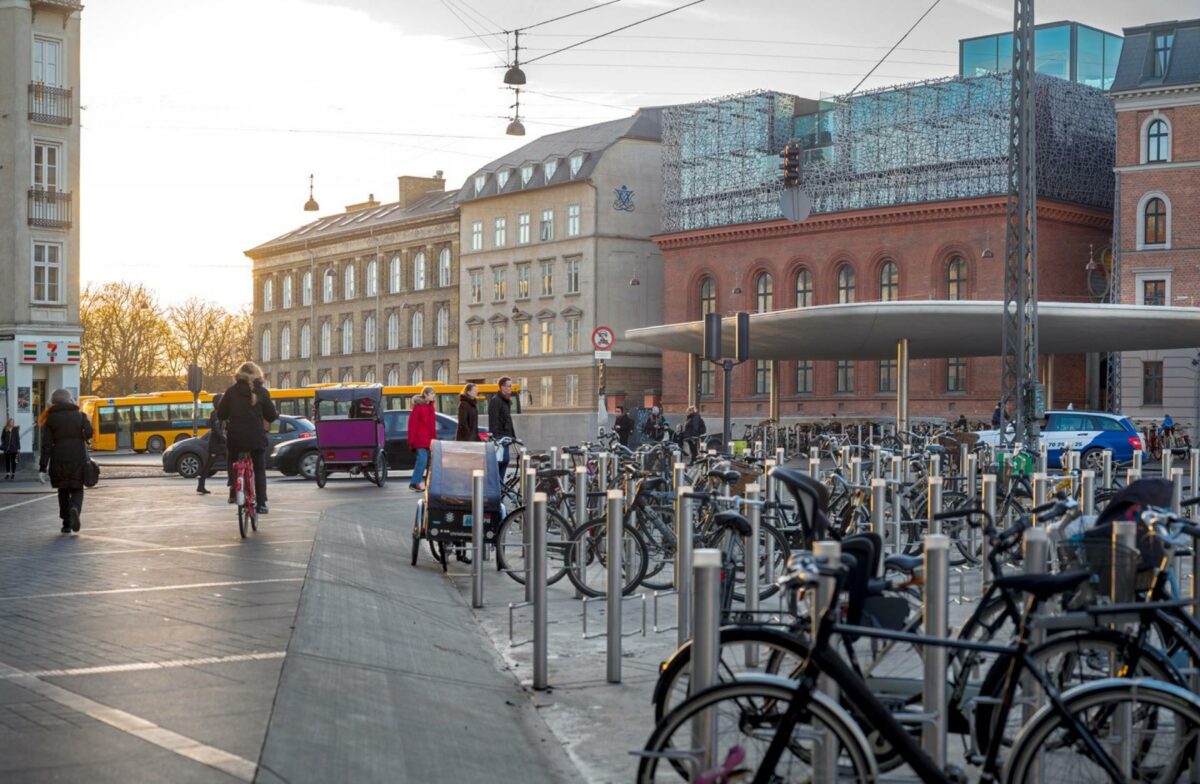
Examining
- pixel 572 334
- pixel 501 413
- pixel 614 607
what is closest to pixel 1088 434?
pixel 501 413

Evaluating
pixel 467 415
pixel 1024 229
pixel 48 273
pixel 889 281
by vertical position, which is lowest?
pixel 467 415

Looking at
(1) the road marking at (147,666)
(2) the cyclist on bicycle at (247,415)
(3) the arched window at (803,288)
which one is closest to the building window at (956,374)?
(3) the arched window at (803,288)

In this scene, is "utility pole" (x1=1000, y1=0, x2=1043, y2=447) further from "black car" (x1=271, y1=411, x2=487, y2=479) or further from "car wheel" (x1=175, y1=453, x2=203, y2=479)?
"car wheel" (x1=175, y1=453, x2=203, y2=479)

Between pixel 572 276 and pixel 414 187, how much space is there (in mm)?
21648

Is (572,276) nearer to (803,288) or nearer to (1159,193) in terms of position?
(803,288)

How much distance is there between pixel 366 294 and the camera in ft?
311

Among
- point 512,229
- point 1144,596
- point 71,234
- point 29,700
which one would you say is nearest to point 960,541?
point 1144,596

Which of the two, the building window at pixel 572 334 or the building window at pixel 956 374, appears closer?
the building window at pixel 956 374

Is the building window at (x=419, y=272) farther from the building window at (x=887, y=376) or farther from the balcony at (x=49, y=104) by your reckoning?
the balcony at (x=49, y=104)

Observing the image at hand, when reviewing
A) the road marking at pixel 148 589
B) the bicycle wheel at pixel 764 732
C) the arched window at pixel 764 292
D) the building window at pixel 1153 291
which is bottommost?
the road marking at pixel 148 589

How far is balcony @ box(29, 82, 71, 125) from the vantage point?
1841 inches

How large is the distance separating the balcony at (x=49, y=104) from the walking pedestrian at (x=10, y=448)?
11786 mm

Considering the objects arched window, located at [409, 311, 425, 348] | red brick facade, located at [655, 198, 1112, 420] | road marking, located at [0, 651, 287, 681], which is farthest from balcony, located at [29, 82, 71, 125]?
arched window, located at [409, 311, 425, 348]

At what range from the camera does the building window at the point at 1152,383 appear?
56.8 m
